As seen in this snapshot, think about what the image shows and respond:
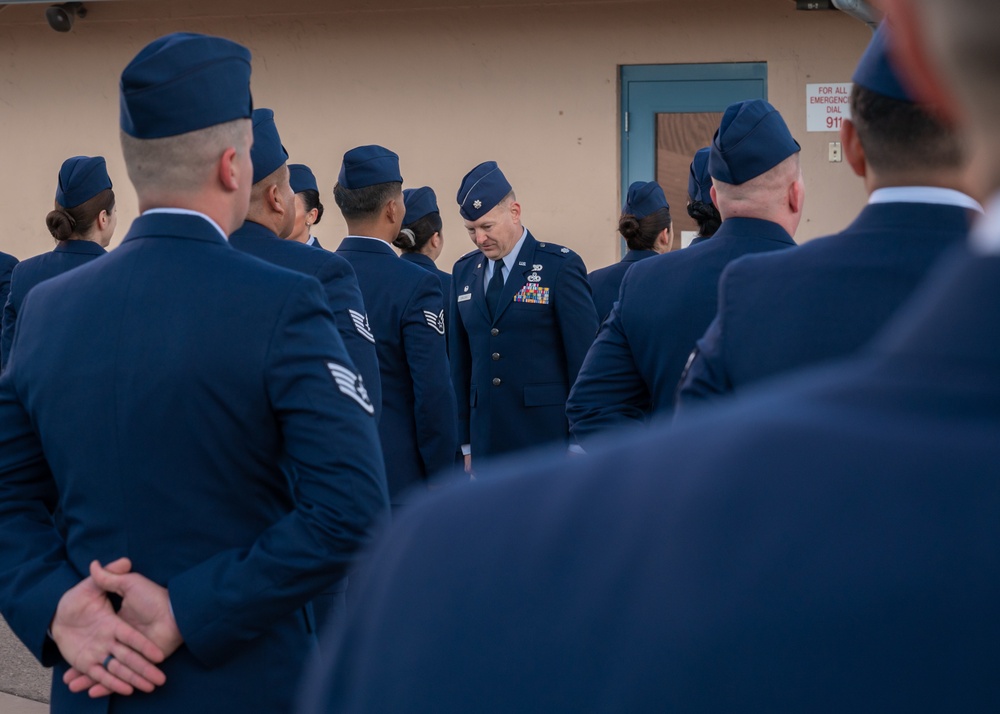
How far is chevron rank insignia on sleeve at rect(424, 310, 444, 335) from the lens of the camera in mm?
4328

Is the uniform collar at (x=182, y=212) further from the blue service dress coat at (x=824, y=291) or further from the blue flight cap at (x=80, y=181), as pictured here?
the blue flight cap at (x=80, y=181)

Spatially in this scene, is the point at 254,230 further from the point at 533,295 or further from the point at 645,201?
the point at 645,201

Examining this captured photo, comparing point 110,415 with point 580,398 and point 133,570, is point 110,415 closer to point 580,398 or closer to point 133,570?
point 133,570

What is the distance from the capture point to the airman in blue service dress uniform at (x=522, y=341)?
17.2 ft

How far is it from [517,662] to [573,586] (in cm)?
5

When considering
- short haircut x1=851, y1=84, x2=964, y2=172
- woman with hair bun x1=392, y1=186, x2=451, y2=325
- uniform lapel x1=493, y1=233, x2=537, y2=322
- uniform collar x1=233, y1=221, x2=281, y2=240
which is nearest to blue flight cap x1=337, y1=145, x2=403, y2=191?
uniform lapel x1=493, y1=233, x2=537, y2=322

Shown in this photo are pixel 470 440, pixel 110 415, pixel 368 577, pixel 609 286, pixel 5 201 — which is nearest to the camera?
pixel 368 577

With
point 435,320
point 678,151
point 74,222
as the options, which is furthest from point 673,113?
point 74,222

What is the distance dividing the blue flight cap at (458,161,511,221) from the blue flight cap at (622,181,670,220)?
2.12 ft

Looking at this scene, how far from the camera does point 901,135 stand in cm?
173

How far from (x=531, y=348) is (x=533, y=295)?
23 centimetres

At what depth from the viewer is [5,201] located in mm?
9164

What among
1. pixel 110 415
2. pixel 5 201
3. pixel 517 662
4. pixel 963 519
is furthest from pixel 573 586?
pixel 5 201

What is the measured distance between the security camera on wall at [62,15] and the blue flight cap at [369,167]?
Result: 15.9ft
